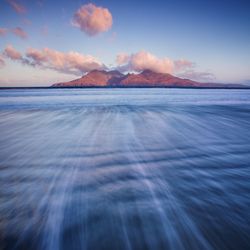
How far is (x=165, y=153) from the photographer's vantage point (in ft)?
15.7

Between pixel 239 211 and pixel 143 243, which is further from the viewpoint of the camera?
pixel 239 211

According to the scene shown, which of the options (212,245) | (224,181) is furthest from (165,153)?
(212,245)

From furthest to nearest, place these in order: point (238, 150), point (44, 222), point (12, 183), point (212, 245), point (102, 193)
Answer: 1. point (238, 150)
2. point (12, 183)
3. point (102, 193)
4. point (44, 222)
5. point (212, 245)

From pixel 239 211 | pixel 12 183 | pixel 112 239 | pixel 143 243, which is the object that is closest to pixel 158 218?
pixel 143 243

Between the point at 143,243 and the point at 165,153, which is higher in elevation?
the point at 143,243

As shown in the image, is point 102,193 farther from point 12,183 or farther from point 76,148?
point 76,148

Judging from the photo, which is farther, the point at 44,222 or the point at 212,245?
the point at 44,222

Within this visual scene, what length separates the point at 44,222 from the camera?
2.24 m

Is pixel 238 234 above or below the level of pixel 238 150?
above

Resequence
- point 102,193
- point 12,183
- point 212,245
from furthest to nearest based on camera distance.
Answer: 1. point 12,183
2. point 102,193
3. point 212,245

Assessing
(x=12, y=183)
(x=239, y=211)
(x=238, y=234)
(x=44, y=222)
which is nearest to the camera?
(x=238, y=234)

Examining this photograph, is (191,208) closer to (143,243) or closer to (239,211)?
(239,211)

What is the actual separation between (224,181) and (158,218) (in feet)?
5.05

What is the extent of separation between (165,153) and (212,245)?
9.58 ft
